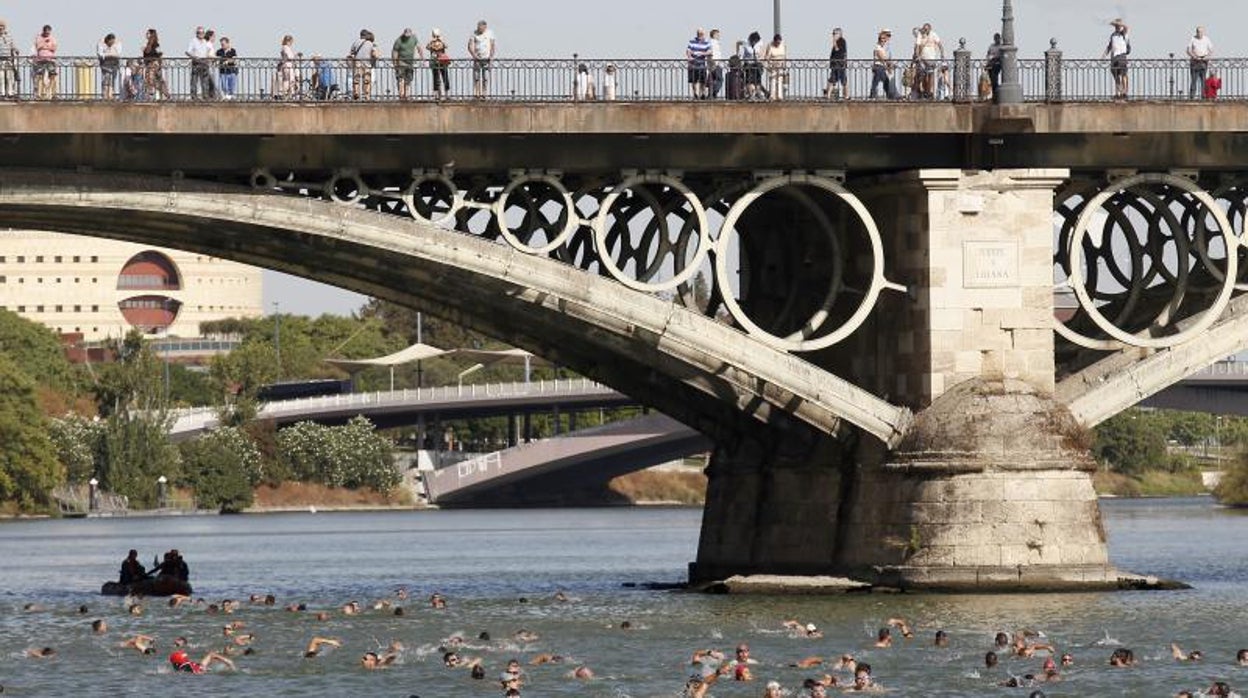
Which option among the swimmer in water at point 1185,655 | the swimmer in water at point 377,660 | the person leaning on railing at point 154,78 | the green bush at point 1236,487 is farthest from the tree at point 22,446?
the swimmer in water at point 1185,655

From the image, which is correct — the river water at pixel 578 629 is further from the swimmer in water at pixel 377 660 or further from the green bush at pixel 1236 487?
the green bush at pixel 1236 487

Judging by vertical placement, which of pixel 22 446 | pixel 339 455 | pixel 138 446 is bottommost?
pixel 339 455

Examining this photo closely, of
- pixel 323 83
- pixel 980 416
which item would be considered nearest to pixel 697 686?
pixel 980 416

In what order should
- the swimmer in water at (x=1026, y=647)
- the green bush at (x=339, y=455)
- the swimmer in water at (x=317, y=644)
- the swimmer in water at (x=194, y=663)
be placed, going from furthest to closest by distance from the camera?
the green bush at (x=339, y=455) → the swimmer in water at (x=317, y=644) → the swimmer in water at (x=194, y=663) → the swimmer in water at (x=1026, y=647)

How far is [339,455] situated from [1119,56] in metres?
111

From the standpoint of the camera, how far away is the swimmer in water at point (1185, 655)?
53.8 m

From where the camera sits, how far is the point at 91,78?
61.4 meters

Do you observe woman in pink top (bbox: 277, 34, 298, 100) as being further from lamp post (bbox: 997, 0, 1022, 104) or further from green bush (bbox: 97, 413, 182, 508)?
green bush (bbox: 97, 413, 182, 508)

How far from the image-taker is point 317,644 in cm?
5688

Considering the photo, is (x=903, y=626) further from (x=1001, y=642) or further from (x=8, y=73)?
(x=8, y=73)

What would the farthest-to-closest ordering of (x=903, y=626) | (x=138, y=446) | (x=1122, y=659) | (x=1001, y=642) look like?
(x=138, y=446), (x=903, y=626), (x=1001, y=642), (x=1122, y=659)

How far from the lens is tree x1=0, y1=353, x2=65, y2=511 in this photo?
143875mm

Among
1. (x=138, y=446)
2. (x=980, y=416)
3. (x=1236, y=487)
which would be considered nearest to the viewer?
(x=980, y=416)

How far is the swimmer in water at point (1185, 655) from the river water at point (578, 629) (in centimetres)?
25
